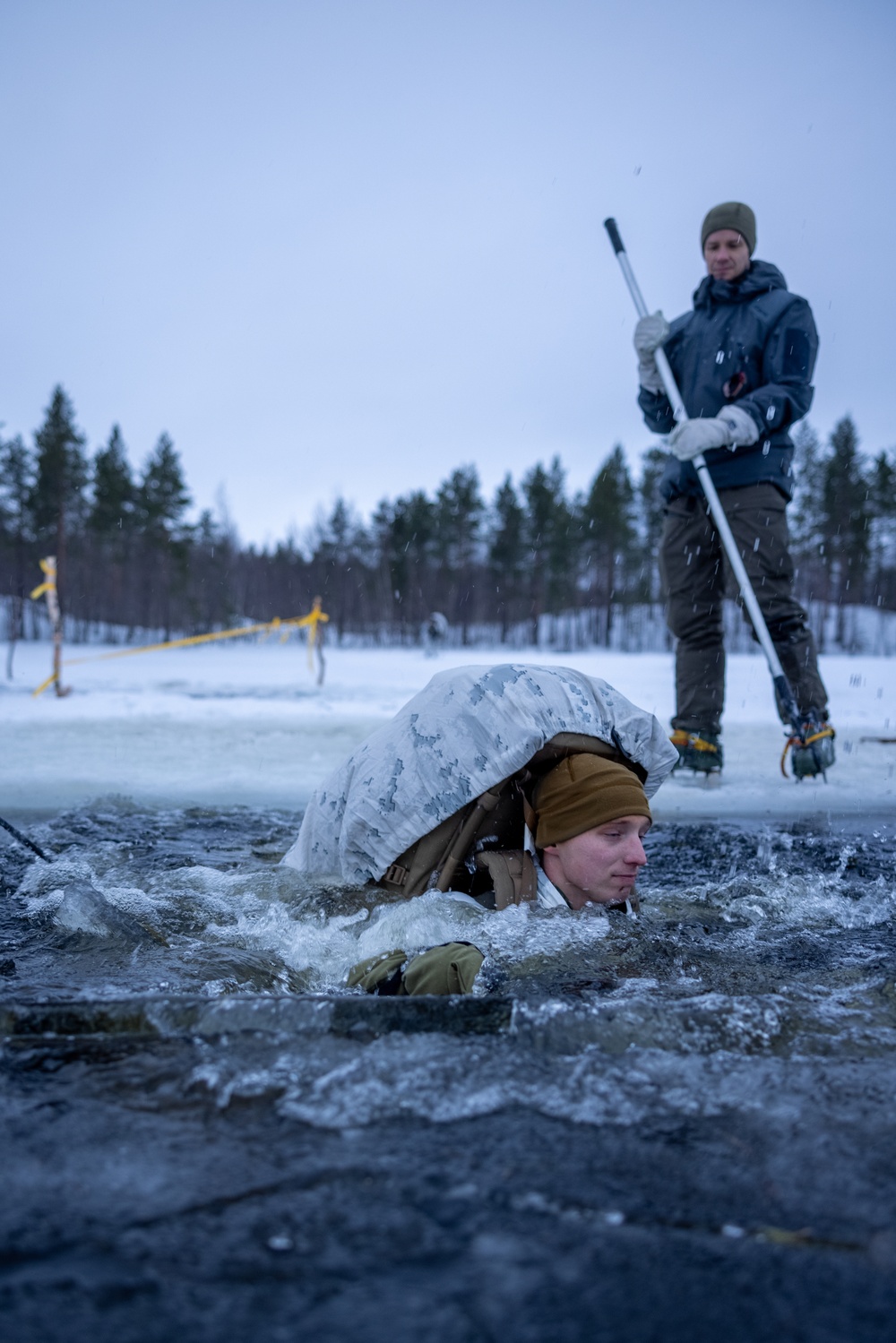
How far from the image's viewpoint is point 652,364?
4.88m

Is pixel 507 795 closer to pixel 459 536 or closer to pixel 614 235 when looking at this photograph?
pixel 614 235

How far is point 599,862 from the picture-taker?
2.12 metres

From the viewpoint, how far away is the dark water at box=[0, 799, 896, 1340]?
742 millimetres

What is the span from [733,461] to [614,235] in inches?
68.7

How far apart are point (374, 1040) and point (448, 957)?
37cm

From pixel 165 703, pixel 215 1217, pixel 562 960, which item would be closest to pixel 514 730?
pixel 562 960

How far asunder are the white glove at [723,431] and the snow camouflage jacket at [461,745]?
2256 millimetres

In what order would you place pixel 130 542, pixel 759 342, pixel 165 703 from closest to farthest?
pixel 759 342 < pixel 165 703 < pixel 130 542

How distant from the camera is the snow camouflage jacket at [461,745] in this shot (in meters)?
2.17

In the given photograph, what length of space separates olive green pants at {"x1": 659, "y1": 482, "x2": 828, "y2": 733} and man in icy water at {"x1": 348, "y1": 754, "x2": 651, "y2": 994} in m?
2.45

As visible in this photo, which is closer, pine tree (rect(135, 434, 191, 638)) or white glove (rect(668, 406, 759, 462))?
white glove (rect(668, 406, 759, 462))

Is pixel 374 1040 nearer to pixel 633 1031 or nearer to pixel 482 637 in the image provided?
pixel 633 1031

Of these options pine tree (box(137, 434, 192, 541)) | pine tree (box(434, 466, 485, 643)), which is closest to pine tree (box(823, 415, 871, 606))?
pine tree (box(434, 466, 485, 643))

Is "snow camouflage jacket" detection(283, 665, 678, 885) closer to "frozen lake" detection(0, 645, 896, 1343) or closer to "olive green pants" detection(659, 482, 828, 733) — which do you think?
"frozen lake" detection(0, 645, 896, 1343)
